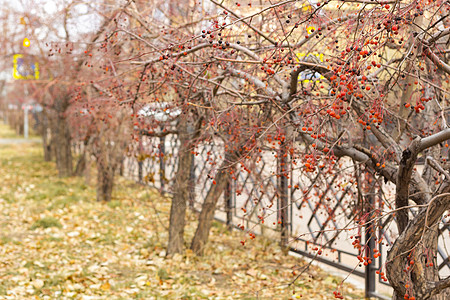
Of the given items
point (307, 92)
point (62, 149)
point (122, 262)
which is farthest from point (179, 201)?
point (62, 149)

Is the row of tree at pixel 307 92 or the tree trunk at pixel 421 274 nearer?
the row of tree at pixel 307 92

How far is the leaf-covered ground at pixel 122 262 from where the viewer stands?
5508 mm

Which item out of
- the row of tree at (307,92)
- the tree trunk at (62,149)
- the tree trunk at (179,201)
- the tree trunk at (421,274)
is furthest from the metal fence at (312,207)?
the tree trunk at (62,149)

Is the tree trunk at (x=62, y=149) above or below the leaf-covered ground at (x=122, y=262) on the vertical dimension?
above

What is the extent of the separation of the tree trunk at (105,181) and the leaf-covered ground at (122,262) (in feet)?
1.52

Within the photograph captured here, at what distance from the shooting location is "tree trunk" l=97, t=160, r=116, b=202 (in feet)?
34.1

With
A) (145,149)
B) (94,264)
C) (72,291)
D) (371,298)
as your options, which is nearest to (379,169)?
(371,298)

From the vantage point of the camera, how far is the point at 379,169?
3670mm

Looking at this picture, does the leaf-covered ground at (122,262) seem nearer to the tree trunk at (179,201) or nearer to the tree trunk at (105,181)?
the tree trunk at (179,201)

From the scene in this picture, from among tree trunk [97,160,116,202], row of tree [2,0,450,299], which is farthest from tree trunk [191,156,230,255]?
tree trunk [97,160,116,202]

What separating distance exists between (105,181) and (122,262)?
13.4 feet

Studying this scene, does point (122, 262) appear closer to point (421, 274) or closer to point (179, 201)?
point (179, 201)

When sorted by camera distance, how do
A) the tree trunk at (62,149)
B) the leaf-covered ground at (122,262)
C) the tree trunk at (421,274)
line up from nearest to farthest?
the tree trunk at (421,274), the leaf-covered ground at (122,262), the tree trunk at (62,149)

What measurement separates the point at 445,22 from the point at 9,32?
11.7 m
